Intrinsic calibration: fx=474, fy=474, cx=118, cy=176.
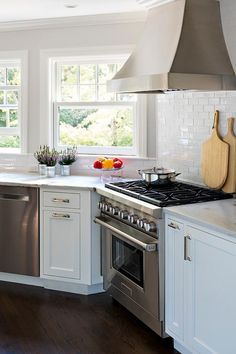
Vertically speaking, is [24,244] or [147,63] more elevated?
[147,63]

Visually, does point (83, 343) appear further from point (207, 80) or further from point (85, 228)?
point (207, 80)

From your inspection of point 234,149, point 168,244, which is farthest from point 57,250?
point 234,149

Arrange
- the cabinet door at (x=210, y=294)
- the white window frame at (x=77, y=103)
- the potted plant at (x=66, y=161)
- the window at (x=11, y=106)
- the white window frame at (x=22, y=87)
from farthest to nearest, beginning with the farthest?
the window at (x=11, y=106)
the white window frame at (x=22, y=87)
the potted plant at (x=66, y=161)
the white window frame at (x=77, y=103)
the cabinet door at (x=210, y=294)

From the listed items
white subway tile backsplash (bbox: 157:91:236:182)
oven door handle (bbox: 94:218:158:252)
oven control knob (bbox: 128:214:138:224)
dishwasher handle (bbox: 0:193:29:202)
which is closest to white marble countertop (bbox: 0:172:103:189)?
dishwasher handle (bbox: 0:193:29:202)

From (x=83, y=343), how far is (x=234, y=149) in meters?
1.66

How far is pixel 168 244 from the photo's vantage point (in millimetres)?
2930

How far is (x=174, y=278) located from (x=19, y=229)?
163cm

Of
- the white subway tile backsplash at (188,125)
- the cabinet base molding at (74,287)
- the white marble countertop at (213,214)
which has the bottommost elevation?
the cabinet base molding at (74,287)

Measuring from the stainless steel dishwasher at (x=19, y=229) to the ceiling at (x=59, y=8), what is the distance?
151 cm

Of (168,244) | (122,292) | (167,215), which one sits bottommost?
(122,292)

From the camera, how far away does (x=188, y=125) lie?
3803 mm

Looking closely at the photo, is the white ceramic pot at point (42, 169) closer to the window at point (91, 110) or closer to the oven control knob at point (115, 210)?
the window at point (91, 110)

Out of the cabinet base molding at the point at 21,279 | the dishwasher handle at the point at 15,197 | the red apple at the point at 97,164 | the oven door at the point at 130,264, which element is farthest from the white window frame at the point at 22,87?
the oven door at the point at 130,264

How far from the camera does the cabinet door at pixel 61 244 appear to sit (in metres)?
3.84
